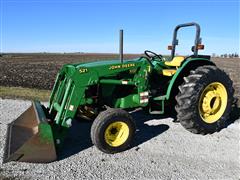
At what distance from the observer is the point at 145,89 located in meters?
6.29

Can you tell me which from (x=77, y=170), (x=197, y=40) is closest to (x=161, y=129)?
(x=197, y=40)

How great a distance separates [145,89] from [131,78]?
351mm

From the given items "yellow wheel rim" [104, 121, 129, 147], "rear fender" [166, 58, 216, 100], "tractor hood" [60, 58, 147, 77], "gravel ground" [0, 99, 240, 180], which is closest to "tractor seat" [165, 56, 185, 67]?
"rear fender" [166, 58, 216, 100]

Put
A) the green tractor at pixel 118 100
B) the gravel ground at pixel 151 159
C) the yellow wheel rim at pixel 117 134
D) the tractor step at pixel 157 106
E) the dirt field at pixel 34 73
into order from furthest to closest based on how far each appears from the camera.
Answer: the dirt field at pixel 34 73 → the tractor step at pixel 157 106 → the yellow wheel rim at pixel 117 134 → the green tractor at pixel 118 100 → the gravel ground at pixel 151 159

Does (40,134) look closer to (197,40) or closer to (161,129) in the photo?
(161,129)

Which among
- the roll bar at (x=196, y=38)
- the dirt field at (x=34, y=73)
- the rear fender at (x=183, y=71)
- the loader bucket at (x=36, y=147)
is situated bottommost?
the dirt field at (x=34, y=73)

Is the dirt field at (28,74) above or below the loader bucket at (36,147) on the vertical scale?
below

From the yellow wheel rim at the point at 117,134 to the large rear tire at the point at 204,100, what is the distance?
116cm

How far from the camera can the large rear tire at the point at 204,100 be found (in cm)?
604

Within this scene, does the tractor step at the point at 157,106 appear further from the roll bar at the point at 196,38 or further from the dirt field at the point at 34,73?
the dirt field at the point at 34,73

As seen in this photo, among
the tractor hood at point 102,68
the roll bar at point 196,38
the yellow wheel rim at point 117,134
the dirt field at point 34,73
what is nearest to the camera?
the yellow wheel rim at point 117,134

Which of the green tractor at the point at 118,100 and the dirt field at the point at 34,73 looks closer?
the green tractor at the point at 118,100

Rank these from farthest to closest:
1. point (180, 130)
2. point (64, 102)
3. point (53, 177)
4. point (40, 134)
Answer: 1. point (180, 130)
2. point (64, 102)
3. point (40, 134)
4. point (53, 177)

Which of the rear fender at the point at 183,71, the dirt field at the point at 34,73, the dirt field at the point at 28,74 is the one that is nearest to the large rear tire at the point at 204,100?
the rear fender at the point at 183,71
